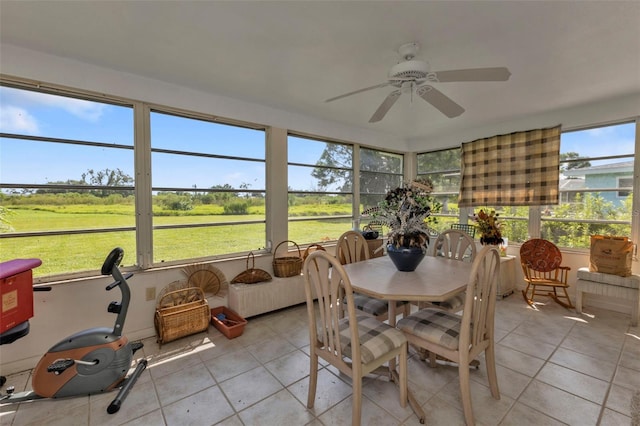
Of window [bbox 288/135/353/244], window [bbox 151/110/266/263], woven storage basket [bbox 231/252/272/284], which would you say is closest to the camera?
window [bbox 151/110/266/263]

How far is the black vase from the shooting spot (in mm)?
2148

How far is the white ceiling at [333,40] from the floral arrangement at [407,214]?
1111 mm

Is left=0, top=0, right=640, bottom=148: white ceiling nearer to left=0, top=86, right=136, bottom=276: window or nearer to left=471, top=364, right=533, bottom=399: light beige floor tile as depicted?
left=0, top=86, right=136, bottom=276: window

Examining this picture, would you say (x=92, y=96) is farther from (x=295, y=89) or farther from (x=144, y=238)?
(x=295, y=89)

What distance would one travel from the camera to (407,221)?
217 cm

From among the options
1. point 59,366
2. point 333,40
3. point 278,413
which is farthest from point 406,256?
point 59,366

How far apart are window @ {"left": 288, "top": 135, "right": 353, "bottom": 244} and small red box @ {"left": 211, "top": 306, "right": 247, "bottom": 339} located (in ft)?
4.26

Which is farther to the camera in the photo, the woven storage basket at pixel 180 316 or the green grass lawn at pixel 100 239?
the woven storage basket at pixel 180 316

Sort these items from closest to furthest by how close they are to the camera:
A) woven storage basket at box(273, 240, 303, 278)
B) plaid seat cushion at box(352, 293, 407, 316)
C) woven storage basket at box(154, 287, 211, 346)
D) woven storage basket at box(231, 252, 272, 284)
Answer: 1. plaid seat cushion at box(352, 293, 407, 316)
2. woven storage basket at box(154, 287, 211, 346)
3. woven storage basket at box(231, 252, 272, 284)
4. woven storage basket at box(273, 240, 303, 278)

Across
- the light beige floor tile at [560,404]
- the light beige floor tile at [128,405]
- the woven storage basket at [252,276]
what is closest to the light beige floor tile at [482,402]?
the light beige floor tile at [560,404]

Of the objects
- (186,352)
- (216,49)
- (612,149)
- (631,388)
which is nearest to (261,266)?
(186,352)

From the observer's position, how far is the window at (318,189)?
3930 mm

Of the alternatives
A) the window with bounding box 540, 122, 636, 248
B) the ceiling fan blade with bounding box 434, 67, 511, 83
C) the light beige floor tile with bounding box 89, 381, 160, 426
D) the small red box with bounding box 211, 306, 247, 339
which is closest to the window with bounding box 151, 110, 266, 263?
the small red box with bounding box 211, 306, 247, 339

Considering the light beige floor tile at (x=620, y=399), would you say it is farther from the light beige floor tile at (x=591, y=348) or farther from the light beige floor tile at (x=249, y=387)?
the light beige floor tile at (x=249, y=387)
